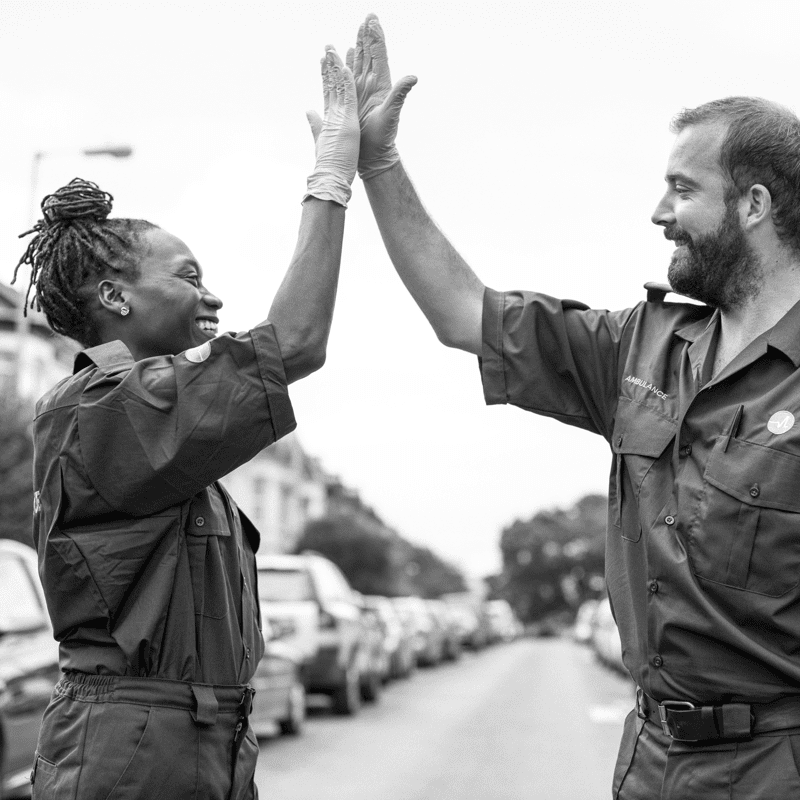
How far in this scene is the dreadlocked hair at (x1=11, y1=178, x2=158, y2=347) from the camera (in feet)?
10.6

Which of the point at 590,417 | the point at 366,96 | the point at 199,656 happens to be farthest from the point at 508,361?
the point at 199,656

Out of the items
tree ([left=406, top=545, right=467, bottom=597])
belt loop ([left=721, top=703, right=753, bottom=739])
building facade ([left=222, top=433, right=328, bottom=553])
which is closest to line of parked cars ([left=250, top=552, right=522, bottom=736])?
belt loop ([left=721, top=703, right=753, bottom=739])

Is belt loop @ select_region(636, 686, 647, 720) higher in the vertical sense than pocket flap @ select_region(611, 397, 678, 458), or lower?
lower

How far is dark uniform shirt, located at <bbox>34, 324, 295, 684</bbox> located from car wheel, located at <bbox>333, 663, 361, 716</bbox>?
12412 mm

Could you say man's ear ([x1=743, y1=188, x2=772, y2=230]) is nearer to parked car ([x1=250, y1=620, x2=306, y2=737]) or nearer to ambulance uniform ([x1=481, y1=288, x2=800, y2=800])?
ambulance uniform ([x1=481, y1=288, x2=800, y2=800])

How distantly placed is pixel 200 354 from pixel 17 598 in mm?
4905

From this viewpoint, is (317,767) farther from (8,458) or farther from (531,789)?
(8,458)

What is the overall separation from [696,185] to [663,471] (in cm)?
73

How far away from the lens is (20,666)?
6812mm

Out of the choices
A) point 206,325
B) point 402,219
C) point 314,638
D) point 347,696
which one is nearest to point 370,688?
point 347,696

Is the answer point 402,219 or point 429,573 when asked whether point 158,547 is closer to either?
point 402,219

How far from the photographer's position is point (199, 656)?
2.92 metres

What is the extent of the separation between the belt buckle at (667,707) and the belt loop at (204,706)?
1011 mm

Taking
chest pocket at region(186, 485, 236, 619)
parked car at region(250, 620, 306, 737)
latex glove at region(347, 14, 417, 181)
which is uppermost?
latex glove at region(347, 14, 417, 181)
